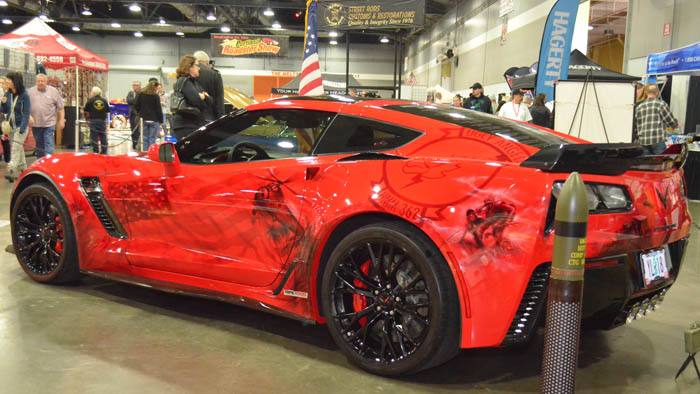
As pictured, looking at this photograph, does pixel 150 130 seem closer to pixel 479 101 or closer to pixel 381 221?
pixel 479 101

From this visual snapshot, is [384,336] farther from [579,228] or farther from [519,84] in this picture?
[519,84]

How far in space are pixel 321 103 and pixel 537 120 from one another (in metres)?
7.50

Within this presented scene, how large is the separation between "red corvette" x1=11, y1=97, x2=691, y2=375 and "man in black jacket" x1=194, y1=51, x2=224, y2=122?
2792 mm

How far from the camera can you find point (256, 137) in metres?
3.34

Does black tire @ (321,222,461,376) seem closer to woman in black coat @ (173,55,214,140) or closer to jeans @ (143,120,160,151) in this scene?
woman in black coat @ (173,55,214,140)

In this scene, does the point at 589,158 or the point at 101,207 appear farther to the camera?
the point at 101,207

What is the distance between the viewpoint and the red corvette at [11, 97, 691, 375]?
2277 millimetres

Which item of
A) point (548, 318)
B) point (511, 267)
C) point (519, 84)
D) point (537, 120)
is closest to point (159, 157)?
point (511, 267)

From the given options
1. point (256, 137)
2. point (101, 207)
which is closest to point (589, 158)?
point (256, 137)

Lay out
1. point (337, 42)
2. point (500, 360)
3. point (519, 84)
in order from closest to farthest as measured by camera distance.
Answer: point (500, 360) < point (519, 84) < point (337, 42)

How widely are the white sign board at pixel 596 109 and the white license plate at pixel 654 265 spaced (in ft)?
22.4

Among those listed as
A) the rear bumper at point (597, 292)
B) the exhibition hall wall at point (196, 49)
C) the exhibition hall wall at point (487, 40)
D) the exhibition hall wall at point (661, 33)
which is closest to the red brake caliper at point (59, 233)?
the rear bumper at point (597, 292)

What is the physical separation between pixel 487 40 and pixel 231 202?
67.4 feet

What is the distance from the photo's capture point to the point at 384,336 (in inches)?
101
